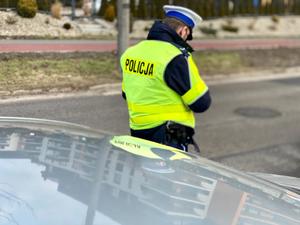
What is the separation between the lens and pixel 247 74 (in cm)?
1515

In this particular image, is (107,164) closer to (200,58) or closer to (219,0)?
(200,58)

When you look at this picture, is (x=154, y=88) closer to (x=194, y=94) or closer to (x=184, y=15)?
(x=194, y=94)

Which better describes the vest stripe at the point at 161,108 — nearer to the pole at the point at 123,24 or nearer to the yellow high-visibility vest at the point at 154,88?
the yellow high-visibility vest at the point at 154,88

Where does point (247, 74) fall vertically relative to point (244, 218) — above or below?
below

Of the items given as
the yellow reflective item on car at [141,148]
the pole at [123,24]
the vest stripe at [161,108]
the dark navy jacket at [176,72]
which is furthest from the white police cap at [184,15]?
the pole at [123,24]

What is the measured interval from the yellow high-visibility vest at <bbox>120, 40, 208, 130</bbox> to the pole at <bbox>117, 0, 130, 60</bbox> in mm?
6787

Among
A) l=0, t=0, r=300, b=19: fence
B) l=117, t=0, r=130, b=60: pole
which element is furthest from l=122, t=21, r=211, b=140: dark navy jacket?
l=117, t=0, r=130, b=60: pole

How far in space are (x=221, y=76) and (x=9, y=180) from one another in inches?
494

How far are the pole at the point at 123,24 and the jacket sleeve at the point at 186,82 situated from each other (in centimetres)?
701

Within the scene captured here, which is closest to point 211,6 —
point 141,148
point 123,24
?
point 123,24

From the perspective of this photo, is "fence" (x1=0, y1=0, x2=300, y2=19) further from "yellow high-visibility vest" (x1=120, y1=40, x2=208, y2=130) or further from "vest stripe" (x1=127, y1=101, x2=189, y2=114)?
"vest stripe" (x1=127, y1=101, x2=189, y2=114)

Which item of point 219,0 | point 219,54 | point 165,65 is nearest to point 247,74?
point 219,54

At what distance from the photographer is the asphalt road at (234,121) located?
6027 millimetres

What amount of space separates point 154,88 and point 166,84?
0.10 m
